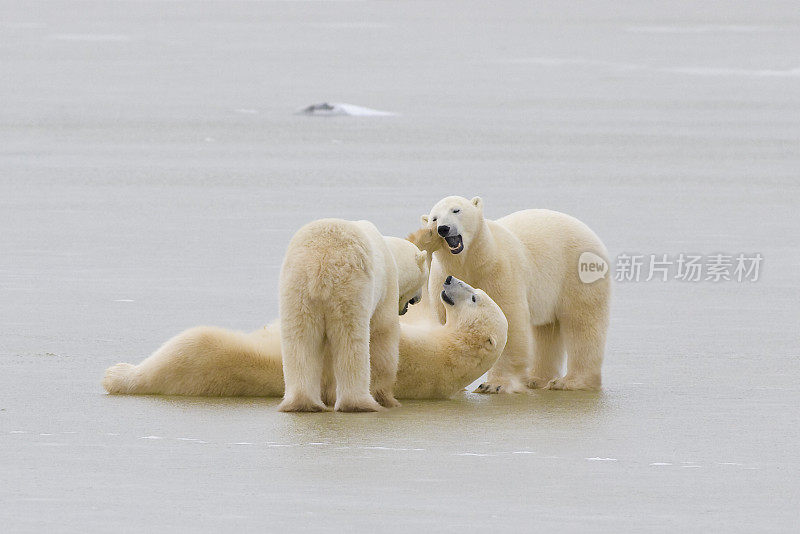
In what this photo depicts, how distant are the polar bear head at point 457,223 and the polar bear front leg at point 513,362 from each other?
0.42 metres

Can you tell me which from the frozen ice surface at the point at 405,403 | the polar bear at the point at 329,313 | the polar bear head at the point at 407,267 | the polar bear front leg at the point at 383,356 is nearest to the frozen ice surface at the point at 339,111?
the frozen ice surface at the point at 405,403

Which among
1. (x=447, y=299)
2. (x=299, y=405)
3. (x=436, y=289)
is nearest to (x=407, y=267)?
(x=447, y=299)

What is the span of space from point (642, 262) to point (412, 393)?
5632mm

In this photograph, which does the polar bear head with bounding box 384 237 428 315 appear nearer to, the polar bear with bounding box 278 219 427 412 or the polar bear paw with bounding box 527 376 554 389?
the polar bear with bounding box 278 219 427 412

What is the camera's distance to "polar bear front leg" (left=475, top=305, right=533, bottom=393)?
26.8ft

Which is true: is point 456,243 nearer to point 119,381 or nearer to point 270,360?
point 270,360

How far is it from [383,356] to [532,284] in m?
1.22

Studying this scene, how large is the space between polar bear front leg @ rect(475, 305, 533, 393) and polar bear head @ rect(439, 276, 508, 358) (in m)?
0.35

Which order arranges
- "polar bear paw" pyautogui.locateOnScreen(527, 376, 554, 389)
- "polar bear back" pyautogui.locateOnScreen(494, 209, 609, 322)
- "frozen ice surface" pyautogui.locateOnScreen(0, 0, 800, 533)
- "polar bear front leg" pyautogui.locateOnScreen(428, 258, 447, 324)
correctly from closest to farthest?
"frozen ice surface" pyautogui.locateOnScreen(0, 0, 800, 533) < "polar bear front leg" pyautogui.locateOnScreen(428, 258, 447, 324) < "polar bear back" pyautogui.locateOnScreen(494, 209, 609, 322) < "polar bear paw" pyautogui.locateOnScreen(527, 376, 554, 389)

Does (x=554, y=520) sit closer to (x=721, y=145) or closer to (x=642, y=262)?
(x=642, y=262)

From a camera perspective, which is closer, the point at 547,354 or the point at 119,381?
the point at 119,381

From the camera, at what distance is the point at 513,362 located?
8156 millimetres

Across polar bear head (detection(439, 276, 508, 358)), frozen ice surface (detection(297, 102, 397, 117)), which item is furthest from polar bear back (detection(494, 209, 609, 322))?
frozen ice surface (detection(297, 102, 397, 117))

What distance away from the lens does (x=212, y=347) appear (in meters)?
7.64
